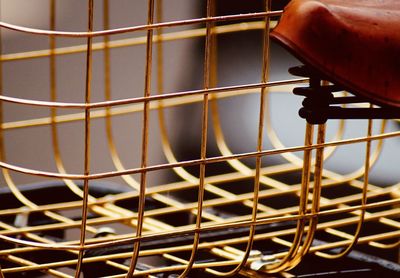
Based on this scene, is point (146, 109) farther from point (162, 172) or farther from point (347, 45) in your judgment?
point (162, 172)

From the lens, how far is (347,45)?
25.9 inches

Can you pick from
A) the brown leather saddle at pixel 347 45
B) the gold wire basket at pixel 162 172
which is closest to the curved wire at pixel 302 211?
the gold wire basket at pixel 162 172

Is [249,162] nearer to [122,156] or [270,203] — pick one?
[270,203]

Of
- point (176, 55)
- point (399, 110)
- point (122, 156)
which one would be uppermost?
point (399, 110)

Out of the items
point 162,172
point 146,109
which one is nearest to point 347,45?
point 146,109

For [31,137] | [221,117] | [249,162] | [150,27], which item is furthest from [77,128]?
[150,27]

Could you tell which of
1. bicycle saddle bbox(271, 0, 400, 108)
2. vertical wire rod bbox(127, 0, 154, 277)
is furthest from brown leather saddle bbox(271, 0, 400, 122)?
vertical wire rod bbox(127, 0, 154, 277)

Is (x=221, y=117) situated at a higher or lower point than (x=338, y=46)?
lower

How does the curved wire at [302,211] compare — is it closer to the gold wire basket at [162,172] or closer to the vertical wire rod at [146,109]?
the gold wire basket at [162,172]

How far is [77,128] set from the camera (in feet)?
6.75

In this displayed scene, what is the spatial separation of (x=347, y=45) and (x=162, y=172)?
1.18 meters

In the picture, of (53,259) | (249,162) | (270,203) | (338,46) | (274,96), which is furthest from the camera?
(274,96)

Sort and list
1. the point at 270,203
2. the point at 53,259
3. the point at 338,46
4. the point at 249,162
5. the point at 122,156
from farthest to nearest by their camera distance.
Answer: the point at 122,156 → the point at 249,162 → the point at 270,203 → the point at 53,259 → the point at 338,46

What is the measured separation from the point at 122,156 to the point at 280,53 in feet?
1.66
